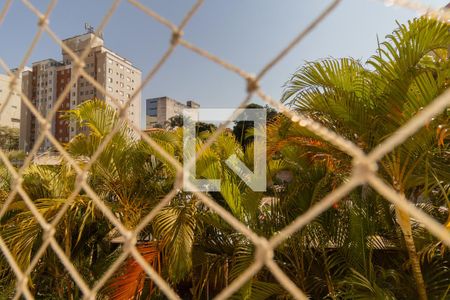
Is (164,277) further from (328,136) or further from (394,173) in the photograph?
(328,136)

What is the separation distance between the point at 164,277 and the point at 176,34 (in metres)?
2.18

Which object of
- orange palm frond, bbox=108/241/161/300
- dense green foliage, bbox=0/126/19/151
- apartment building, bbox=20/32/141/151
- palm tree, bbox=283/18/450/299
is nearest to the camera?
palm tree, bbox=283/18/450/299

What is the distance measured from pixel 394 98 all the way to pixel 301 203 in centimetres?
103

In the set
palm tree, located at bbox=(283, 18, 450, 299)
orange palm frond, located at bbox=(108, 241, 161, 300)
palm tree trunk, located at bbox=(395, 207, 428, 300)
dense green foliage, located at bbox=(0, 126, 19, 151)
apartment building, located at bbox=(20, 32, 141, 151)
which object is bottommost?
orange palm frond, located at bbox=(108, 241, 161, 300)

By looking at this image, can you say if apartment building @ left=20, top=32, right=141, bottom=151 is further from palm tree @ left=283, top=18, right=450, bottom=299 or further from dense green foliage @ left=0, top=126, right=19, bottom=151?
palm tree @ left=283, top=18, right=450, bottom=299

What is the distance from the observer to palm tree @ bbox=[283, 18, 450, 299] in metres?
1.85

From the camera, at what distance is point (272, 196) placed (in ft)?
9.56

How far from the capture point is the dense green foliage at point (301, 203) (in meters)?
1.95

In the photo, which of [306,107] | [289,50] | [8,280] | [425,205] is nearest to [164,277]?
Result: [306,107]

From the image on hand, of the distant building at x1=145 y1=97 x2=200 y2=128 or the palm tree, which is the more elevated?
the distant building at x1=145 y1=97 x2=200 y2=128

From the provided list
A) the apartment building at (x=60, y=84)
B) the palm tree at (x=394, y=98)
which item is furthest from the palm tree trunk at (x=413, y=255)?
the apartment building at (x=60, y=84)

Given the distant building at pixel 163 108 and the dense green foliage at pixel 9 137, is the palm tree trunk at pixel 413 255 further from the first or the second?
the distant building at pixel 163 108

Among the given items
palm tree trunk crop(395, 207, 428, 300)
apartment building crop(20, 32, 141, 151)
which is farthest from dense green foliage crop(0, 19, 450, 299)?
apartment building crop(20, 32, 141, 151)

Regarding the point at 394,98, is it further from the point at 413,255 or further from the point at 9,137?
the point at 9,137
